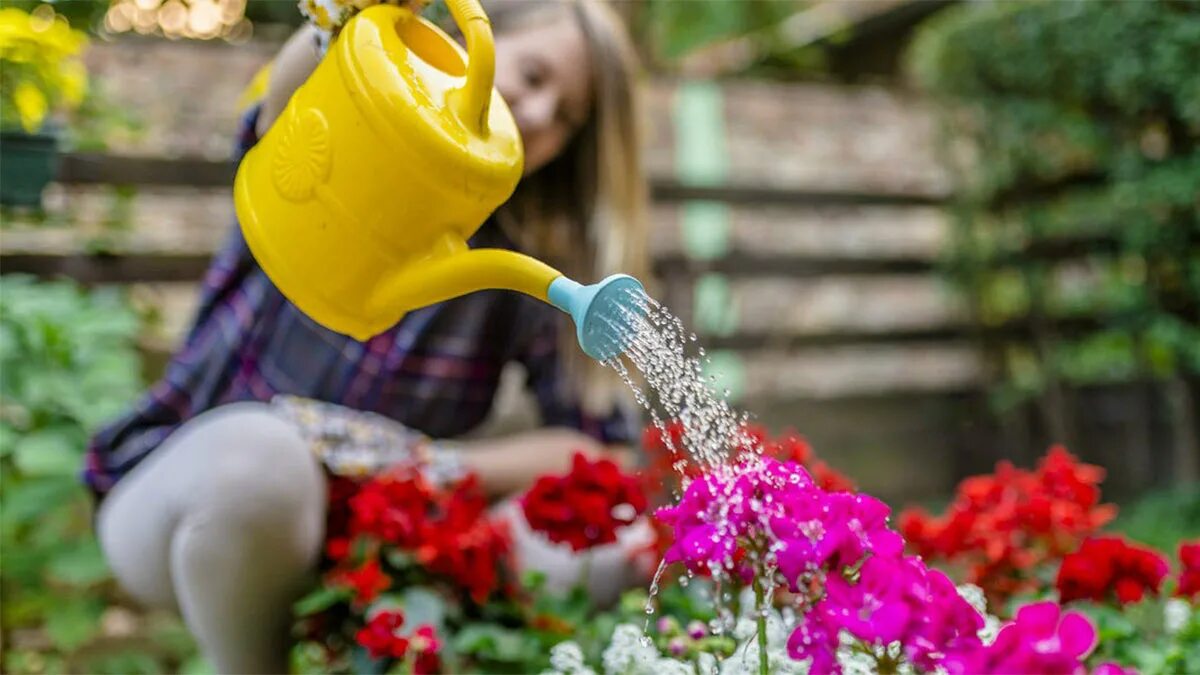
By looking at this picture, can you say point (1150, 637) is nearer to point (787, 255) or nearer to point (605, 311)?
point (605, 311)

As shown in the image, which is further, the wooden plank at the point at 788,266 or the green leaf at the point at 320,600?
the wooden plank at the point at 788,266

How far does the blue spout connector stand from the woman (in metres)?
0.59

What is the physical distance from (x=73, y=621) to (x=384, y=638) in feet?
3.03

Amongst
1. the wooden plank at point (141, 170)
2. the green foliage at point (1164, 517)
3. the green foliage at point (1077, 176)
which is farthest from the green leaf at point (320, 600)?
the green foliage at point (1077, 176)

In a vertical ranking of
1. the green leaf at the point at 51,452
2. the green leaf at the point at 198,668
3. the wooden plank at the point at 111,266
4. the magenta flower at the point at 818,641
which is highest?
the magenta flower at the point at 818,641

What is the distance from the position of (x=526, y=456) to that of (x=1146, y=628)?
75cm

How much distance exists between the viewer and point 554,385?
151 cm

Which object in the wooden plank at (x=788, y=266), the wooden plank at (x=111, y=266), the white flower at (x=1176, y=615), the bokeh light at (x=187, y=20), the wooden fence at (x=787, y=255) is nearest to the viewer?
the white flower at (x=1176, y=615)

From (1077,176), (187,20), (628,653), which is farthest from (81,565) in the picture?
(1077,176)

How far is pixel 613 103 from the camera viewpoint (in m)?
1.37

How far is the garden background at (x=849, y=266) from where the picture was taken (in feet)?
5.82

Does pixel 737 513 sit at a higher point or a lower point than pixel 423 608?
higher

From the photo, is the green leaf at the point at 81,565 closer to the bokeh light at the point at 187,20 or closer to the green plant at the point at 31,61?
the green plant at the point at 31,61

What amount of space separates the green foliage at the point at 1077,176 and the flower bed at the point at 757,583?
200 centimetres
